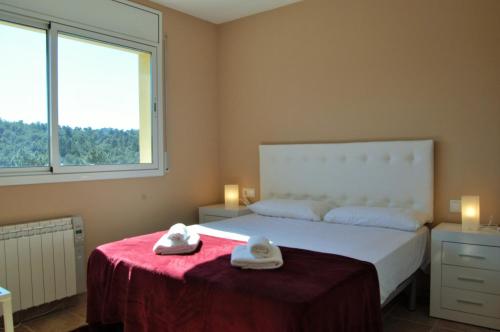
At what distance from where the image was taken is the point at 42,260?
116 inches

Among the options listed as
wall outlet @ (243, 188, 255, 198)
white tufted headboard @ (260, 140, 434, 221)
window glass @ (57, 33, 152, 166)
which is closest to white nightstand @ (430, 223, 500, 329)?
white tufted headboard @ (260, 140, 434, 221)

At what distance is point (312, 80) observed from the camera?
3.87 metres

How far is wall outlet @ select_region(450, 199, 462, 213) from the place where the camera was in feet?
10.3

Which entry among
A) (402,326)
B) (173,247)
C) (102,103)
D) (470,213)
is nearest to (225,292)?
(173,247)

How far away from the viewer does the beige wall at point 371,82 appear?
3025 millimetres

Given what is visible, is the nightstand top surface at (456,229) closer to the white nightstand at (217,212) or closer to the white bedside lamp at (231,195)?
the white nightstand at (217,212)

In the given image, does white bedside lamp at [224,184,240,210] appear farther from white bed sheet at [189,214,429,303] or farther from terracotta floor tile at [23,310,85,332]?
terracotta floor tile at [23,310,85,332]

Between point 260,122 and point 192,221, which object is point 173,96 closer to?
point 260,122

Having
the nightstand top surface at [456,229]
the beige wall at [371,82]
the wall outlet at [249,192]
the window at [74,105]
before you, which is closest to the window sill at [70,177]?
the window at [74,105]

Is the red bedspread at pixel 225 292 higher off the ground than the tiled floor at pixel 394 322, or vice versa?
the red bedspread at pixel 225 292

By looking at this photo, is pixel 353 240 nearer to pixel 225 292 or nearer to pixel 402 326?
pixel 402 326

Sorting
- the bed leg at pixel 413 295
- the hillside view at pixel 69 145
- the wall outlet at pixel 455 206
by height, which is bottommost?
the bed leg at pixel 413 295

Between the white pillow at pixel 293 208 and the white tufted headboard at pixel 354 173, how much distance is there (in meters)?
0.22

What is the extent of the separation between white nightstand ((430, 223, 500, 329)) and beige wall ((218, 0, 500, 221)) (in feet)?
1.45
